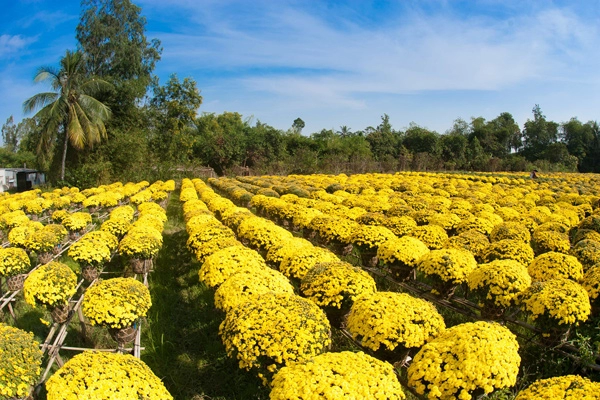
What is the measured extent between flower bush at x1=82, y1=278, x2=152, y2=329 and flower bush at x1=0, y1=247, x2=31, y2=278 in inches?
Result: 114

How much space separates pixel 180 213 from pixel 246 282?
12963mm

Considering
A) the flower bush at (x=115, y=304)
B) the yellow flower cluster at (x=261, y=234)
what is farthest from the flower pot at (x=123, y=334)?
the yellow flower cluster at (x=261, y=234)

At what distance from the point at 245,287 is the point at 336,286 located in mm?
1067

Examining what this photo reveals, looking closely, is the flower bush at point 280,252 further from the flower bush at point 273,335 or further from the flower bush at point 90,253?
the flower bush at point 90,253

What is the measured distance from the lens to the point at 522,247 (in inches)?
262

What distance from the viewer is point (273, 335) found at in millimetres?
3527

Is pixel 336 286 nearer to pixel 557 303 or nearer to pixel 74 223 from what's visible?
pixel 557 303

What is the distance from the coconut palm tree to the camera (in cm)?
2534

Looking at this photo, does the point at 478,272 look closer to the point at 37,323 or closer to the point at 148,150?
the point at 37,323

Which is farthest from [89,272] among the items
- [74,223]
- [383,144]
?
[383,144]

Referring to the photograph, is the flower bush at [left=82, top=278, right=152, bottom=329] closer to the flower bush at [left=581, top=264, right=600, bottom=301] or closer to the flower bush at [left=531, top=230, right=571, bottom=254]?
the flower bush at [left=581, top=264, right=600, bottom=301]

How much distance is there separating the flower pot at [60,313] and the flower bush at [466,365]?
4621 millimetres

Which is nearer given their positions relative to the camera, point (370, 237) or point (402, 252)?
point (402, 252)

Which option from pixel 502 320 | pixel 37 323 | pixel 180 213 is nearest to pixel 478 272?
pixel 502 320
